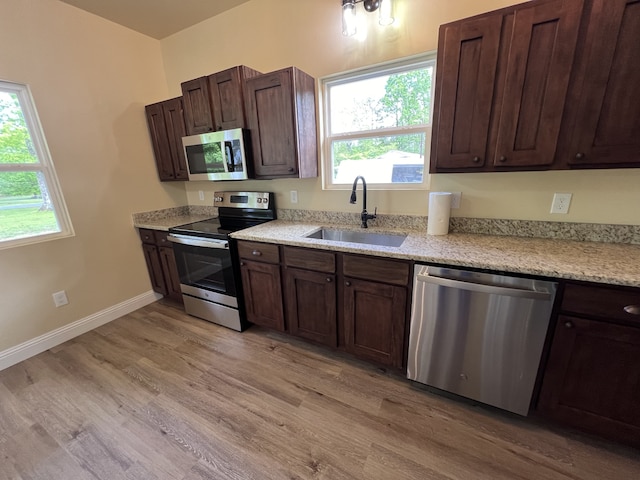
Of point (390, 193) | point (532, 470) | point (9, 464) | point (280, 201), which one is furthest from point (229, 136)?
point (532, 470)

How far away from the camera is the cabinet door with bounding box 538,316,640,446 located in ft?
3.79

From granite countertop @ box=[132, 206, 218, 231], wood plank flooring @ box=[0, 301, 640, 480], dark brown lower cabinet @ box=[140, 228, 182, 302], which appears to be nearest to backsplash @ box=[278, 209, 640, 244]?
wood plank flooring @ box=[0, 301, 640, 480]

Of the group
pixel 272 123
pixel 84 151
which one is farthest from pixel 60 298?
pixel 272 123

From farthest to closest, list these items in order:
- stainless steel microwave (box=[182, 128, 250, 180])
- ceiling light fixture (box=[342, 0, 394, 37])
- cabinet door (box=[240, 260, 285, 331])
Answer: stainless steel microwave (box=[182, 128, 250, 180]), cabinet door (box=[240, 260, 285, 331]), ceiling light fixture (box=[342, 0, 394, 37])

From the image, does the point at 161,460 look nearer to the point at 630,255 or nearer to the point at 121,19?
the point at 630,255

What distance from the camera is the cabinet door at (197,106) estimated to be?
2.26 metres

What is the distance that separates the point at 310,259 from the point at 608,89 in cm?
177

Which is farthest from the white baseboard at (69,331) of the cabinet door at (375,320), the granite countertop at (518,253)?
the cabinet door at (375,320)

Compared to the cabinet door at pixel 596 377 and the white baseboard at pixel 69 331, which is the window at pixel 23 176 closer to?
the white baseboard at pixel 69 331

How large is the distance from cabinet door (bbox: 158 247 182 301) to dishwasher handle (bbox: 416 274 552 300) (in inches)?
94.6

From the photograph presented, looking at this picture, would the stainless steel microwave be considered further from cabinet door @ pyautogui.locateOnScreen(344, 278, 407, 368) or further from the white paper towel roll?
the white paper towel roll

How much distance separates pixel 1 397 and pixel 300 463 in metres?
2.16

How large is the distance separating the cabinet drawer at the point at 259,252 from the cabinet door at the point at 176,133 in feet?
4.11

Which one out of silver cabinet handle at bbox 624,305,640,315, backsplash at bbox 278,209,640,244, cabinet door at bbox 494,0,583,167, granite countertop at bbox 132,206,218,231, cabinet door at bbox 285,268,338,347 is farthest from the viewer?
granite countertop at bbox 132,206,218,231
